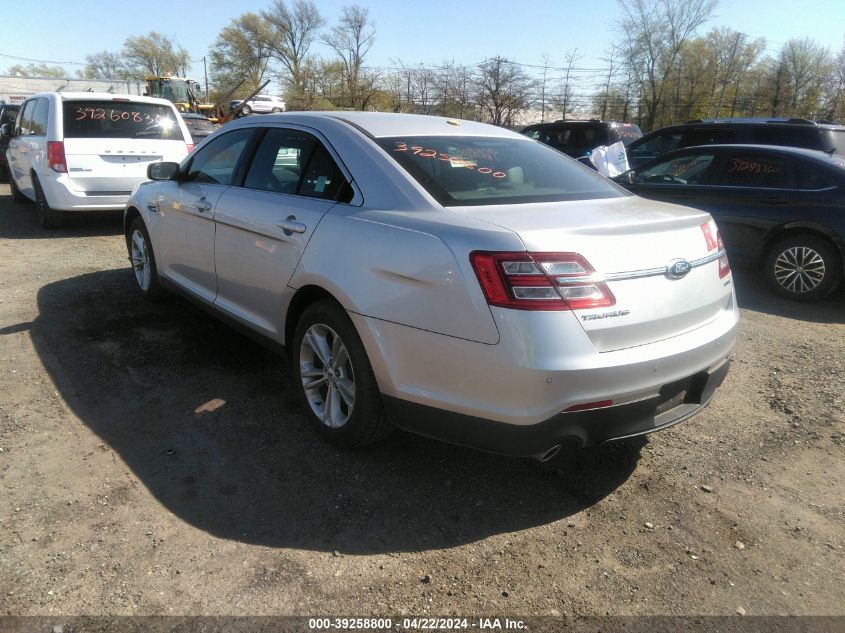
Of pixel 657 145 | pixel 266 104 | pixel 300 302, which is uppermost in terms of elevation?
pixel 266 104

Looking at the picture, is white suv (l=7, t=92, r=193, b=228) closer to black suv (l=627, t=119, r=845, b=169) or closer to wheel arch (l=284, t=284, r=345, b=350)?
wheel arch (l=284, t=284, r=345, b=350)

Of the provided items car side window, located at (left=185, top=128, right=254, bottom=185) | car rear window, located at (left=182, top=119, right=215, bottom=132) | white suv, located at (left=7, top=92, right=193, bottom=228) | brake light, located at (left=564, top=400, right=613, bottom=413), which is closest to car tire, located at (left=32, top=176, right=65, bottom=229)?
white suv, located at (left=7, top=92, right=193, bottom=228)

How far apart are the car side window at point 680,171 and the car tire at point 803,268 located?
1.29 metres

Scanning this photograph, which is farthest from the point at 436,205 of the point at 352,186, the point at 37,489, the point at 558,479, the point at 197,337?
the point at 197,337

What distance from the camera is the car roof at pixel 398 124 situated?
136 inches

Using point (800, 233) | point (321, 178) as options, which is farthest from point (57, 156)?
point (800, 233)

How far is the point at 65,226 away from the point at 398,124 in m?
7.50

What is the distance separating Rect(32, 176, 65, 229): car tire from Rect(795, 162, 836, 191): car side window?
29.1 ft

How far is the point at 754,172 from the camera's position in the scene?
22.3ft

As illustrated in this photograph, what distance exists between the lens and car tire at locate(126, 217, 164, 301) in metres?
5.33

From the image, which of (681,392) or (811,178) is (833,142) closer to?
(811,178)

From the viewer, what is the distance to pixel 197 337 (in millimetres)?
4848

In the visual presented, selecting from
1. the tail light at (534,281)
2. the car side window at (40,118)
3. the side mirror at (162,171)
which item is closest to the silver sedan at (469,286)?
the tail light at (534,281)

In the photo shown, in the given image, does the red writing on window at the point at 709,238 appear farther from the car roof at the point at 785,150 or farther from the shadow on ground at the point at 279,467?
the car roof at the point at 785,150
